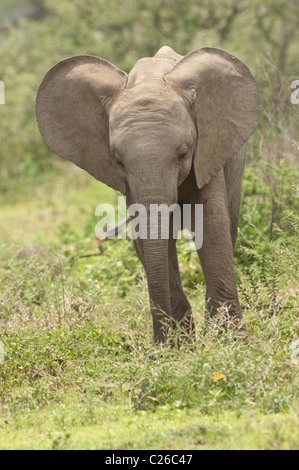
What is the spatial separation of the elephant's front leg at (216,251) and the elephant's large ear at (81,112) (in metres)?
0.69

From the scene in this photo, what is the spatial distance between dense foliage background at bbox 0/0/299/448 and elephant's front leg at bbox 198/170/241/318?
0.57ft

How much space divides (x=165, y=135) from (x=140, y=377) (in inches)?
61.9

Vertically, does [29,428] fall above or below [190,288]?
below

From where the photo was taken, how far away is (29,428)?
5125mm

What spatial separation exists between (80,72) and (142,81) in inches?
28.9

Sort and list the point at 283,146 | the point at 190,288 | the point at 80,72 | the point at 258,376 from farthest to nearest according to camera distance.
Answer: the point at 283,146 < the point at 190,288 < the point at 80,72 < the point at 258,376

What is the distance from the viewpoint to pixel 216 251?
6141 millimetres

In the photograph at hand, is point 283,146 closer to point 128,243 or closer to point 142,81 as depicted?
point 128,243
